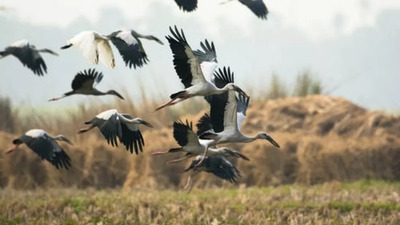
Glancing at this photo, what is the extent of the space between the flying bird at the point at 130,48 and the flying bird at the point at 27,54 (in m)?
1.20

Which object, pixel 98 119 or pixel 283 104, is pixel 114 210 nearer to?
pixel 98 119

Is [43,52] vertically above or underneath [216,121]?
above

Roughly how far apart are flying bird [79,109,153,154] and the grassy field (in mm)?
1149

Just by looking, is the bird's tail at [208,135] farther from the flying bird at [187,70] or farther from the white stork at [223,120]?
the flying bird at [187,70]

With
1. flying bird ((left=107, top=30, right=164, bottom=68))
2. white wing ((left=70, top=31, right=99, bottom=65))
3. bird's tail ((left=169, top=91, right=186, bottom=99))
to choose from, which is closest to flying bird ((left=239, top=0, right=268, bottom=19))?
flying bird ((left=107, top=30, right=164, bottom=68))

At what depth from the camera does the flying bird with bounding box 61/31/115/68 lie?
6777 millimetres

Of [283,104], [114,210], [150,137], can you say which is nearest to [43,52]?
[114,210]

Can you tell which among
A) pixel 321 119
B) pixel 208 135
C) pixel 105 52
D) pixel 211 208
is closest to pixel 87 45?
pixel 105 52

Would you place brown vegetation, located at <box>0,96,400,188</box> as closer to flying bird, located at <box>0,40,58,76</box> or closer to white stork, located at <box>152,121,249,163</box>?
flying bird, located at <box>0,40,58,76</box>

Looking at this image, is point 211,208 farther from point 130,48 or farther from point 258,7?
point 130,48

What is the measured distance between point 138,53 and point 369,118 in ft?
29.6

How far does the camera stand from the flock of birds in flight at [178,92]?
6539mm

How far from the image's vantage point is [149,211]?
9164mm

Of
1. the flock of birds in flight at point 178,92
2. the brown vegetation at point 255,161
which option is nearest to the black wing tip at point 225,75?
the flock of birds in flight at point 178,92
